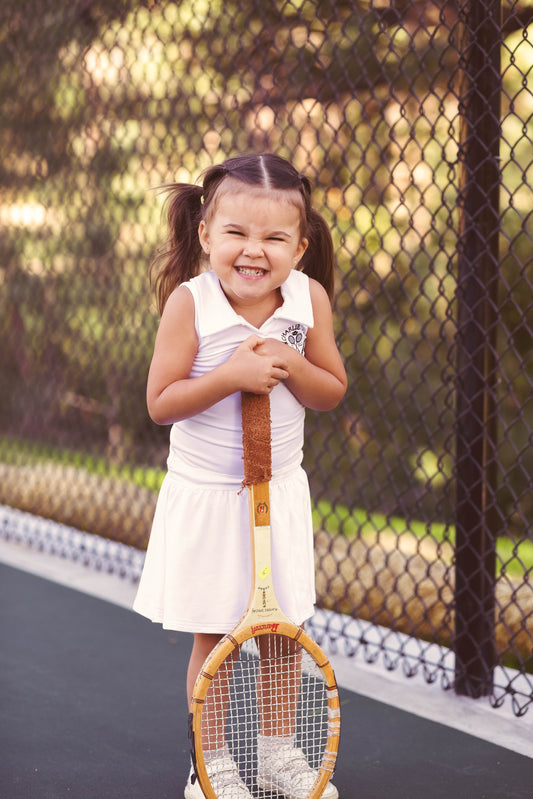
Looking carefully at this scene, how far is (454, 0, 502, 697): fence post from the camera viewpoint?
256 cm

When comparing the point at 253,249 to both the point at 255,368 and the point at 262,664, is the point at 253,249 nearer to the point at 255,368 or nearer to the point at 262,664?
the point at 255,368

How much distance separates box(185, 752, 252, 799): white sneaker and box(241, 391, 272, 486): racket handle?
1.87ft

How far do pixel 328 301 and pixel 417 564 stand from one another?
181 cm

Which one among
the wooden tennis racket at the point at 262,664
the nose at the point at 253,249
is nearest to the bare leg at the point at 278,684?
the wooden tennis racket at the point at 262,664

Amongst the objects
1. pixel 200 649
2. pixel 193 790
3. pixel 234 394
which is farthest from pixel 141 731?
pixel 234 394

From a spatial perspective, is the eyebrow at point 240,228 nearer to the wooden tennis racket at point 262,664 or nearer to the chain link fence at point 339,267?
the wooden tennis racket at point 262,664

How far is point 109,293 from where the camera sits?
516 cm

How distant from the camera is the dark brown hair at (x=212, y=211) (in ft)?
6.27

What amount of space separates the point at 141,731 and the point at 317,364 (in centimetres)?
109

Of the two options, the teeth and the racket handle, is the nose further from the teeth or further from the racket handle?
the racket handle

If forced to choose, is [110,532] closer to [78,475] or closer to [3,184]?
[78,475]

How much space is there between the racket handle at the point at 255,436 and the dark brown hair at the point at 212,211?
1.15 ft

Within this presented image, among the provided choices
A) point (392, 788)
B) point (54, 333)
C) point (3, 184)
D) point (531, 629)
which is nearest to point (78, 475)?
point (54, 333)

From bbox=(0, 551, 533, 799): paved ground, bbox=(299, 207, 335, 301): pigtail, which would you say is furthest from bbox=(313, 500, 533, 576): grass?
bbox=(299, 207, 335, 301): pigtail
